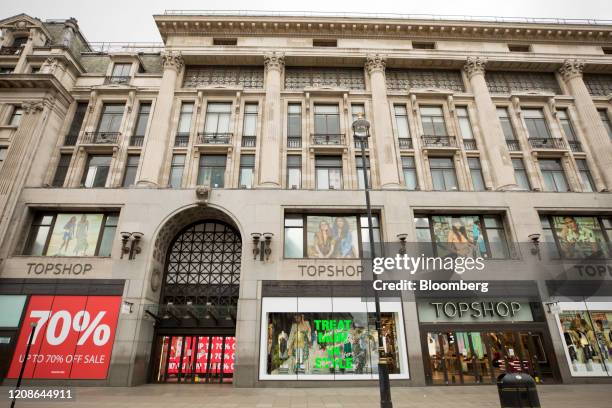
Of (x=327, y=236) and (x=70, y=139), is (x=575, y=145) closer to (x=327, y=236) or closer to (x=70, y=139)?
(x=327, y=236)

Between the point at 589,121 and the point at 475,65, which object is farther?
the point at 475,65

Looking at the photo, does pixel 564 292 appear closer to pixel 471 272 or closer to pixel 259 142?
pixel 471 272

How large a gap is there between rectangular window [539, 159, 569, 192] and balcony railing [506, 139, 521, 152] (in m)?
1.78

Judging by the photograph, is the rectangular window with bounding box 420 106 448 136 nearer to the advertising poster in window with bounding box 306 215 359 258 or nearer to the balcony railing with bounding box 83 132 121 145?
the advertising poster in window with bounding box 306 215 359 258

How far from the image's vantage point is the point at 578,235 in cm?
1973

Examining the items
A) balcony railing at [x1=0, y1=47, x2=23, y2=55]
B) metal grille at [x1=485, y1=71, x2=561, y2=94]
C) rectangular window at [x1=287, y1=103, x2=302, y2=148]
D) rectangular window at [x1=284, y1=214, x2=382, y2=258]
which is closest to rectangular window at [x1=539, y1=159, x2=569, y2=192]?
metal grille at [x1=485, y1=71, x2=561, y2=94]

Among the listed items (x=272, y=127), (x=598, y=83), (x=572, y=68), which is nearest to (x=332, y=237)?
(x=272, y=127)

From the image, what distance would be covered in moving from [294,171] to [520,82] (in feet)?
66.5

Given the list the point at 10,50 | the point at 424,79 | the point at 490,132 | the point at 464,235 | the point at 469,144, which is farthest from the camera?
the point at 424,79

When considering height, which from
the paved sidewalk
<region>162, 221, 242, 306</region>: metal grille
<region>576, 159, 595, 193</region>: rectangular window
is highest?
<region>576, 159, 595, 193</region>: rectangular window

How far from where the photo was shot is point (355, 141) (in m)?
22.1

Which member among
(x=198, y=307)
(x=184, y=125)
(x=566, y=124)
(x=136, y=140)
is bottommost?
(x=198, y=307)

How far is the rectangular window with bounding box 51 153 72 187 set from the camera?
20.9m

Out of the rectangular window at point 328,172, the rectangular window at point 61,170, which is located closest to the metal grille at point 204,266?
the rectangular window at point 328,172
